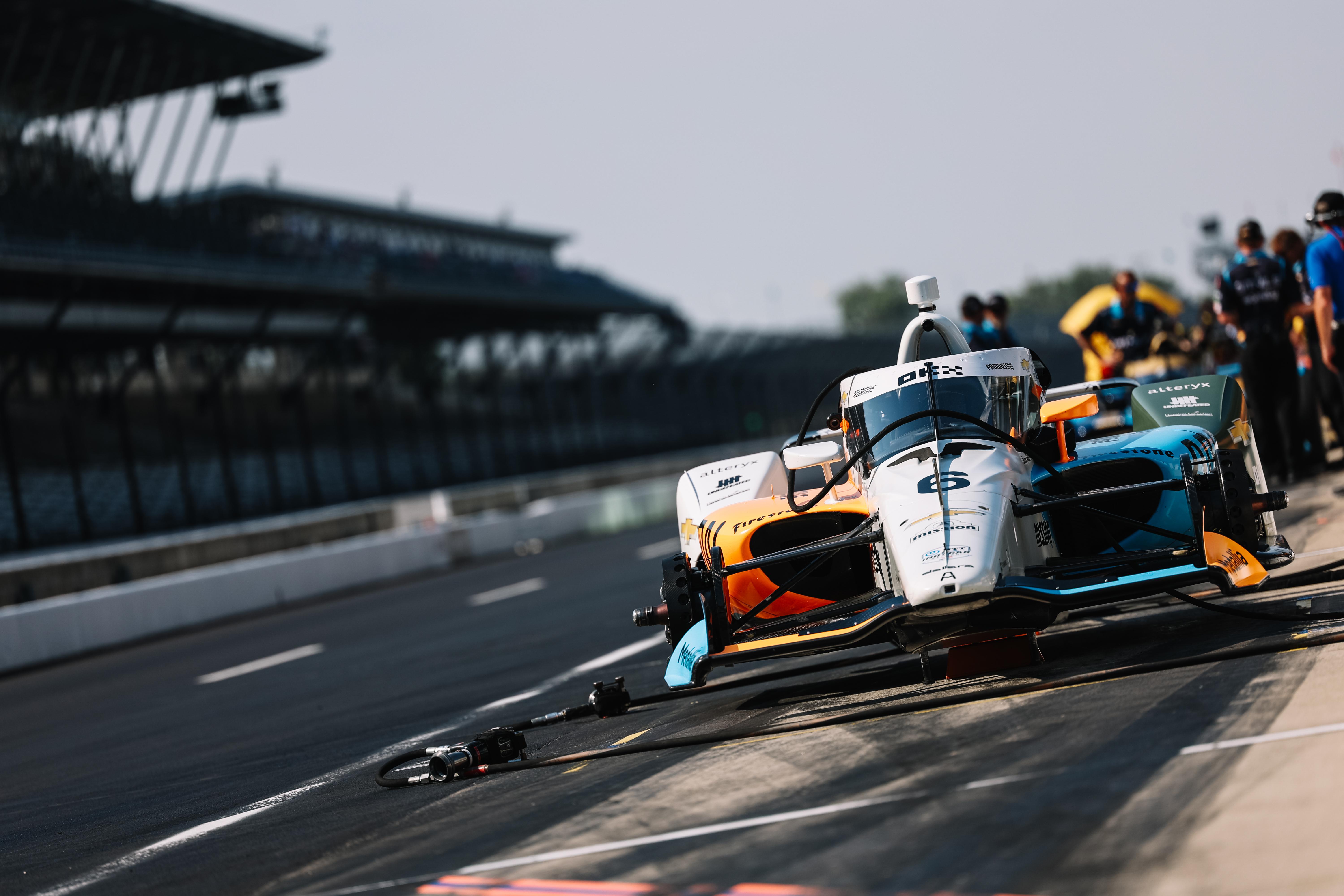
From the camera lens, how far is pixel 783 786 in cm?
487

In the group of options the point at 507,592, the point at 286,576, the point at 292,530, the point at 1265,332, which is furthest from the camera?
the point at 292,530

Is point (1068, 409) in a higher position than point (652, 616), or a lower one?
higher

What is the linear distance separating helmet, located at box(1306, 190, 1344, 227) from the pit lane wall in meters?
6.72

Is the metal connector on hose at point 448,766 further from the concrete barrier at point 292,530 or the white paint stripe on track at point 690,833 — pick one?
the concrete barrier at point 292,530

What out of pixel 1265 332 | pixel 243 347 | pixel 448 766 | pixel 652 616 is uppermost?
pixel 243 347

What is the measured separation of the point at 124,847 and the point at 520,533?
19.1 meters

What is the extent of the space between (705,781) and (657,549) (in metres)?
14.2

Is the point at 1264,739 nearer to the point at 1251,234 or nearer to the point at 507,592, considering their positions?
the point at 1251,234

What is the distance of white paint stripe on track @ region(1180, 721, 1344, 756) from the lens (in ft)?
14.6

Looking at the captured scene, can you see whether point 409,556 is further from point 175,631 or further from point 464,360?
point 464,360

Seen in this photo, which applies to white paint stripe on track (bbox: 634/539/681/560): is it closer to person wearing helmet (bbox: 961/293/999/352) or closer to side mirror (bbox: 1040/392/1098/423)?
person wearing helmet (bbox: 961/293/999/352)

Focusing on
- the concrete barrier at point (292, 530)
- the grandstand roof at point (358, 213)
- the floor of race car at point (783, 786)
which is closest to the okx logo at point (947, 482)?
the floor of race car at point (783, 786)

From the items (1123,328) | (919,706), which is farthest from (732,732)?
(1123,328)

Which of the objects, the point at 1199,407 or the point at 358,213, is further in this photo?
the point at 358,213
